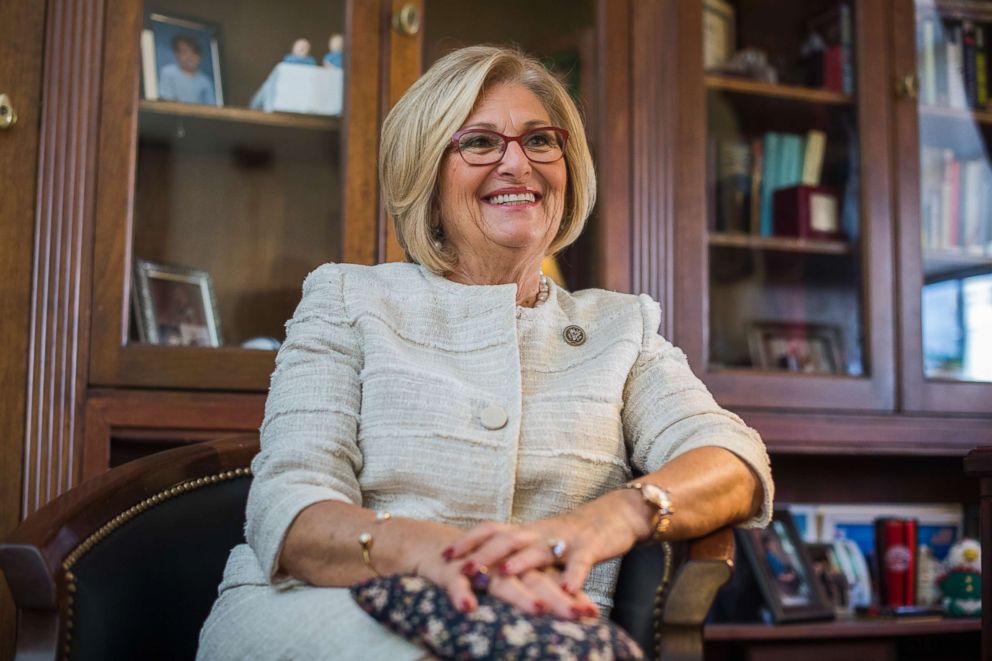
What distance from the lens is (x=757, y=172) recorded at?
241 centimetres

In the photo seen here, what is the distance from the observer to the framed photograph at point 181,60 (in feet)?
6.45

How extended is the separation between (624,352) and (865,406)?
1.10 m

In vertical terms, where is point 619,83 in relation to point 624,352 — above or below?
above

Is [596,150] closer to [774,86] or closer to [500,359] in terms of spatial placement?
[774,86]

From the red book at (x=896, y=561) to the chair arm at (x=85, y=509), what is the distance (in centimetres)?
164

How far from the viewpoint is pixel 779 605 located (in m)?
2.29

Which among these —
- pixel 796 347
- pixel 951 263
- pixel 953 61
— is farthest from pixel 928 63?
pixel 796 347

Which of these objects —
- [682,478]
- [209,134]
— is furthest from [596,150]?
[682,478]

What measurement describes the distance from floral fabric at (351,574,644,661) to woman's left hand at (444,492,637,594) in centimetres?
5

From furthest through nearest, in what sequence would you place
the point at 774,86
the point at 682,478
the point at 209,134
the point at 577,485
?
the point at 774,86
the point at 209,134
the point at 577,485
the point at 682,478

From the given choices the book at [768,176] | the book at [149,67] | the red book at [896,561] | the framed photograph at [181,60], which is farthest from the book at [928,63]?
the book at [149,67]

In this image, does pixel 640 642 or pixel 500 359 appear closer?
pixel 640 642

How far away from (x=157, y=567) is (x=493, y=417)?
1.52 ft

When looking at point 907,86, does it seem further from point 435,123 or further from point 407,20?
point 435,123
